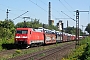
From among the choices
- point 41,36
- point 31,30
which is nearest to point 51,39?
point 41,36

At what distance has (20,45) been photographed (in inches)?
1601

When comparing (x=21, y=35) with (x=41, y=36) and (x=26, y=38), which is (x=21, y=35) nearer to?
(x=26, y=38)

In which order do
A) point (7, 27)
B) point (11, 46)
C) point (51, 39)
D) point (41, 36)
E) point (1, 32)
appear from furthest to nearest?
point (7, 27) → point (51, 39) → point (1, 32) → point (41, 36) → point (11, 46)

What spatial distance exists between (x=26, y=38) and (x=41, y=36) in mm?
10426

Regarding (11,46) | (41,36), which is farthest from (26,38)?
(41,36)

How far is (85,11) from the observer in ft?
171

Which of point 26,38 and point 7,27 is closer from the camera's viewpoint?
point 26,38

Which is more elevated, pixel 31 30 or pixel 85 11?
pixel 85 11

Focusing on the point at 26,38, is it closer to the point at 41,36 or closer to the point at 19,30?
the point at 19,30

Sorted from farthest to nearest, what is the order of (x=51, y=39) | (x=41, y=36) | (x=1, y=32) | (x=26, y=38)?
1. (x=51, y=39)
2. (x=1, y=32)
3. (x=41, y=36)
4. (x=26, y=38)

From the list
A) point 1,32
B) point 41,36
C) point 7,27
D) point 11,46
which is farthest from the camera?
point 7,27

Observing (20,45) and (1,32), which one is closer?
(20,45)

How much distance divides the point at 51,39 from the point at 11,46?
18.3 metres

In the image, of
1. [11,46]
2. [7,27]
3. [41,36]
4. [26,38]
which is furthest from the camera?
[7,27]
